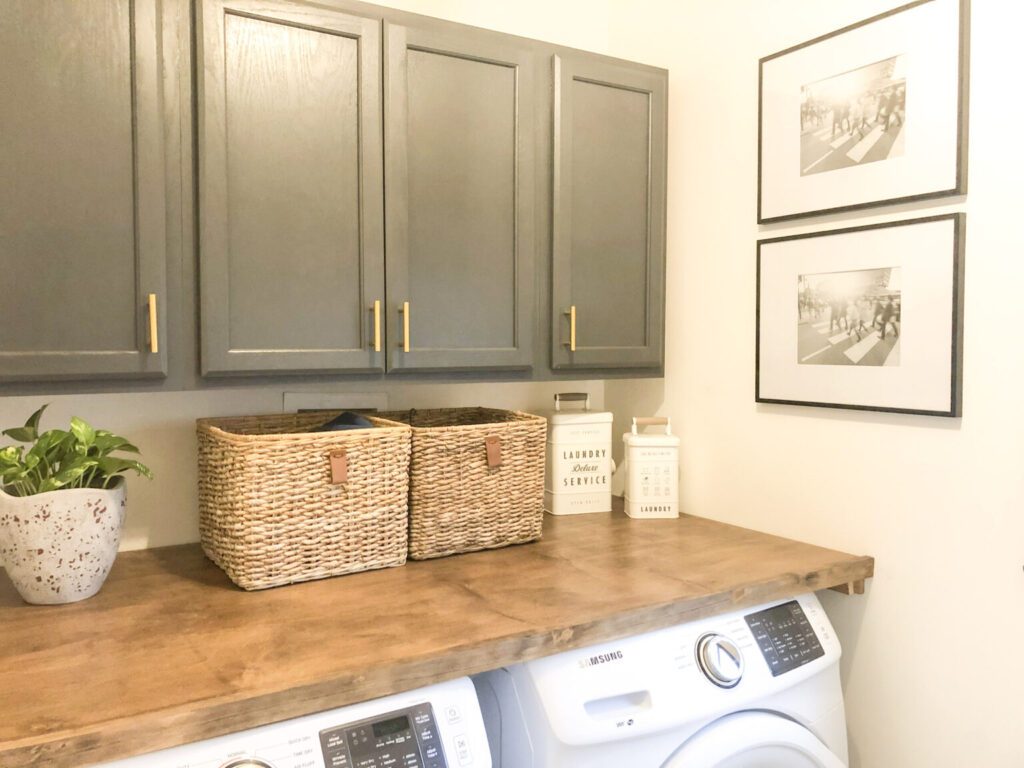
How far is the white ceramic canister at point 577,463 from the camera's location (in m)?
2.19

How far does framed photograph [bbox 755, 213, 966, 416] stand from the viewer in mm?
1590

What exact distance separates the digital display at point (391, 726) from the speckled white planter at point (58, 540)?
0.65 m

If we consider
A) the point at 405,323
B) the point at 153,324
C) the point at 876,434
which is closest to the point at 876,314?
the point at 876,434

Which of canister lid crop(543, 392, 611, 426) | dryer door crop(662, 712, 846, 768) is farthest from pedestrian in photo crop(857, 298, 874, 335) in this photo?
dryer door crop(662, 712, 846, 768)

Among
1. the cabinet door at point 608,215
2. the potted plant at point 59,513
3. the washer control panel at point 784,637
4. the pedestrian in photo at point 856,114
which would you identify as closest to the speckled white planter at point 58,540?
the potted plant at point 59,513

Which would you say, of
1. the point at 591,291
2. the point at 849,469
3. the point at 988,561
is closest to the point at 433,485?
the point at 591,291

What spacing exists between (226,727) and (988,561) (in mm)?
1412

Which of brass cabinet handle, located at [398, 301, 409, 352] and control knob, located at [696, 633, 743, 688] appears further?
brass cabinet handle, located at [398, 301, 409, 352]

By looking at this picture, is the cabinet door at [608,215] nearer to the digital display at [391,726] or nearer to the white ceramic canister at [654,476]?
the white ceramic canister at [654,476]

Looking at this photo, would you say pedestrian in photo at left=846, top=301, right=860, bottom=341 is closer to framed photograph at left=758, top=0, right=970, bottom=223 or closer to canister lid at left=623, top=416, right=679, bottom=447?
framed photograph at left=758, top=0, right=970, bottom=223

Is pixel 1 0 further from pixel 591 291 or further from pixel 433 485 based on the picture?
pixel 591 291

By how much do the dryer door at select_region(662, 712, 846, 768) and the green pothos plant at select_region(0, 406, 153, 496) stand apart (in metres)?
1.16

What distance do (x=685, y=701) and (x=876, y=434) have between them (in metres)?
0.74

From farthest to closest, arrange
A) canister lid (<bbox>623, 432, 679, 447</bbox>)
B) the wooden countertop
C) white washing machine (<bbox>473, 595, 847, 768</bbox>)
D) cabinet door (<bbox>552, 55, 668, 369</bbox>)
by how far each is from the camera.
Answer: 1. canister lid (<bbox>623, 432, 679, 447</bbox>)
2. cabinet door (<bbox>552, 55, 668, 369</bbox>)
3. white washing machine (<bbox>473, 595, 847, 768</bbox>)
4. the wooden countertop
